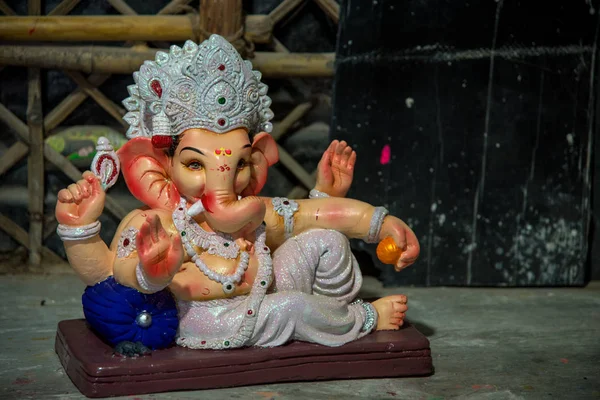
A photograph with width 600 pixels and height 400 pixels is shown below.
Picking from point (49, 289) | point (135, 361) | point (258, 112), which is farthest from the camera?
point (49, 289)

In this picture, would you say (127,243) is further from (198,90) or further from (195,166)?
(198,90)

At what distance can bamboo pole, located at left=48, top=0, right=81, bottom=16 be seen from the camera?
385 cm

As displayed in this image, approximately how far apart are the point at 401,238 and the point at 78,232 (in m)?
Answer: 0.88

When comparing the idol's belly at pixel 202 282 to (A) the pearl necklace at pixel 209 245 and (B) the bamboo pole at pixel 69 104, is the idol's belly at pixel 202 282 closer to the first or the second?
(A) the pearl necklace at pixel 209 245

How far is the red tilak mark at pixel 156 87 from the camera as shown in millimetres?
2492

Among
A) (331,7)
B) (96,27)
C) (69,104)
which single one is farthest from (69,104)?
(331,7)

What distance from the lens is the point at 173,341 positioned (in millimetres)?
2506

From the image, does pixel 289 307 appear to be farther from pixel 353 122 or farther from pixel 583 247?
pixel 583 247

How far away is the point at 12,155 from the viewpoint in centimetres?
395

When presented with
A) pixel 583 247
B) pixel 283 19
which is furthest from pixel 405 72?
pixel 583 247

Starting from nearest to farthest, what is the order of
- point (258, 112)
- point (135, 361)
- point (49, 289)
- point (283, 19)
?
point (135, 361) → point (258, 112) → point (49, 289) → point (283, 19)

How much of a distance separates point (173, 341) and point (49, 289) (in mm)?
1287

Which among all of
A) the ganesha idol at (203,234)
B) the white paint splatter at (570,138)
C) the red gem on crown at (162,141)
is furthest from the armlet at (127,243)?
the white paint splatter at (570,138)

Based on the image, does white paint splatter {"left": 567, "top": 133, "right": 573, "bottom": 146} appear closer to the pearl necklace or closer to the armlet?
the pearl necklace
